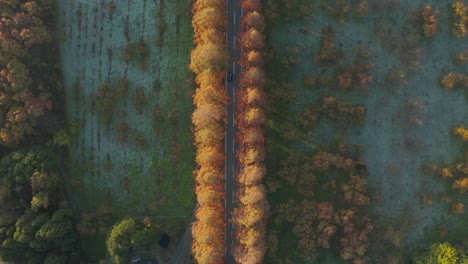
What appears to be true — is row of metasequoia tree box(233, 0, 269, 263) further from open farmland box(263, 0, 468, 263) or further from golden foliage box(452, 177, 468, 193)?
golden foliage box(452, 177, 468, 193)

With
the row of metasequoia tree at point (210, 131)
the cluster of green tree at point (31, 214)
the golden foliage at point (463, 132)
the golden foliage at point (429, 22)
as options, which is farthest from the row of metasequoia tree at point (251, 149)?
the golden foliage at point (463, 132)

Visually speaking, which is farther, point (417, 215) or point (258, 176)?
point (417, 215)

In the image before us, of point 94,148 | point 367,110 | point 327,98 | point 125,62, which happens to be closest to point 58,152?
point 94,148

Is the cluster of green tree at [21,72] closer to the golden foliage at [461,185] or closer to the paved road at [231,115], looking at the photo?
the paved road at [231,115]

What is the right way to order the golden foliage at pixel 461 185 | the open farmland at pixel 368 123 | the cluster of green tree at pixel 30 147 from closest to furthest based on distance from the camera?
the cluster of green tree at pixel 30 147, the golden foliage at pixel 461 185, the open farmland at pixel 368 123

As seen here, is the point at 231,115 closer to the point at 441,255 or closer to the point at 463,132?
Answer: the point at 463,132

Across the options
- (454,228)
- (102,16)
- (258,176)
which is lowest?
(454,228)

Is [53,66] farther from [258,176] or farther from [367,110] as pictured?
[367,110]
